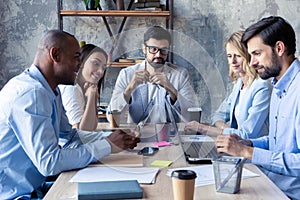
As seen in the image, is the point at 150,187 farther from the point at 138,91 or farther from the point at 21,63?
the point at 21,63

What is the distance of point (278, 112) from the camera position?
1.74 metres

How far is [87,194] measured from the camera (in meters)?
1.14

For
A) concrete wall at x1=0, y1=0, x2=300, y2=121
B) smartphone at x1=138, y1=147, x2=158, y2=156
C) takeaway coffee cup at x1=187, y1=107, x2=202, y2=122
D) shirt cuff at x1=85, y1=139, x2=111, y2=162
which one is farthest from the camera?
concrete wall at x1=0, y1=0, x2=300, y2=121

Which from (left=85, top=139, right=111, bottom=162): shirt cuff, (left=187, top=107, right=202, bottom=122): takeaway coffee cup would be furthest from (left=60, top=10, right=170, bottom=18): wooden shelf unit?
(left=85, top=139, right=111, bottom=162): shirt cuff

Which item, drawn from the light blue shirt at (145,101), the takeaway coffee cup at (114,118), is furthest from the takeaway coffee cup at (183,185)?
the takeaway coffee cup at (114,118)

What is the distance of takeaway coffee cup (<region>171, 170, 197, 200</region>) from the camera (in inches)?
43.2

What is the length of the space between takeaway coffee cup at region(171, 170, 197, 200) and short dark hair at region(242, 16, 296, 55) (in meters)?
0.90

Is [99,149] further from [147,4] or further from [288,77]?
[147,4]

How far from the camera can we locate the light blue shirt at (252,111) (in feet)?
6.99

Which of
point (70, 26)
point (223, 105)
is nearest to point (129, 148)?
point (223, 105)

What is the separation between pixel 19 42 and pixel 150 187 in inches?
103

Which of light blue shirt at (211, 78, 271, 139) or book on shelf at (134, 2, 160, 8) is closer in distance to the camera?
light blue shirt at (211, 78, 271, 139)

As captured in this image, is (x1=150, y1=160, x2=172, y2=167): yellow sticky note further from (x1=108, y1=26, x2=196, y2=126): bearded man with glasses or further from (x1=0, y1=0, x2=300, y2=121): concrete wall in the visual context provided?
(x1=0, y1=0, x2=300, y2=121): concrete wall

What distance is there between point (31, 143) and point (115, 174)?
12.3 inches
